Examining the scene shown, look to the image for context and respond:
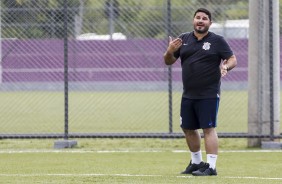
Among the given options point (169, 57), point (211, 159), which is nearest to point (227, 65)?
point (169, 57)

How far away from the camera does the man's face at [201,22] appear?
38.2 ft

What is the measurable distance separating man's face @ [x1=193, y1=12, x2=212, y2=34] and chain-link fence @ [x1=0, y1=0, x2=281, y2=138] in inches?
172

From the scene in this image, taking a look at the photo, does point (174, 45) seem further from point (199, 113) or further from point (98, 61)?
point (98, 61)

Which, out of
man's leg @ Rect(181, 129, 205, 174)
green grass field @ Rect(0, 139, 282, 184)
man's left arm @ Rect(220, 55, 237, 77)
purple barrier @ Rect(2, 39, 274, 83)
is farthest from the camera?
purple barrier @ Rect(2, 39, 274, 83)

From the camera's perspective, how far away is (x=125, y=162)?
13562 mm

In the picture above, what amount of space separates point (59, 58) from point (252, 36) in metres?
12.7

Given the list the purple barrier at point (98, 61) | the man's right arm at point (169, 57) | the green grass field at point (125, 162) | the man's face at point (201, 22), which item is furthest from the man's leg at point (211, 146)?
the purple barrier at point (98, 61)

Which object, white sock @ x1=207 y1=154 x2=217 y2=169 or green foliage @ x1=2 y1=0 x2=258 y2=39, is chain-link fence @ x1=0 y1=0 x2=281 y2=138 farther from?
white sock @ x1=207 y1=154 x2=217 y2=169

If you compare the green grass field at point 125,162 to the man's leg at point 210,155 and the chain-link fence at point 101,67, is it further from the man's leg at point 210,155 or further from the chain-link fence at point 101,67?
the chain-link fence at point 101,67

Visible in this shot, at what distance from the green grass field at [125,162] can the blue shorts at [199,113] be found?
0.58 meters

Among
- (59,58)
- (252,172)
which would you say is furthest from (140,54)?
(252,172)

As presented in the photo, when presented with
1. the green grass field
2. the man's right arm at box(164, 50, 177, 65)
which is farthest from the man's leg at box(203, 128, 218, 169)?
the man's right arm at box(164, 50, 177, 65)

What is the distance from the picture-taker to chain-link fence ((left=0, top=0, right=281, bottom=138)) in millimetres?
17198

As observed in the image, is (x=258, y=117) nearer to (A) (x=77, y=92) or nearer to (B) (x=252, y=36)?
(B) (x=252, y=36)
